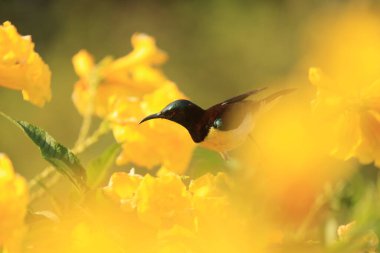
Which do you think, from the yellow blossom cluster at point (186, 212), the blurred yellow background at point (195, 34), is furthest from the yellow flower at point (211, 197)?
the blurred yellow background at point (195, 34)

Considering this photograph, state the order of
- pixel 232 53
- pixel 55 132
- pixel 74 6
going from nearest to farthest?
pixel 55 132 < pixel 232 53 < pixel 74 6

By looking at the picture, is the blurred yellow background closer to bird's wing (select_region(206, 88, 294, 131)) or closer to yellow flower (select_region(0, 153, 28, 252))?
bird's wing (select_region(206, 88, 294, 131))

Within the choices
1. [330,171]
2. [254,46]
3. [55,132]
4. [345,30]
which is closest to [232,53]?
[254,46]

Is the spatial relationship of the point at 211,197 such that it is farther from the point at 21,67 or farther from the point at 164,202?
the point at 21,67

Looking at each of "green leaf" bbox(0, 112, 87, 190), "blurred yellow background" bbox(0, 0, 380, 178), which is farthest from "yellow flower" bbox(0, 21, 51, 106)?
"blurred yellow background" bbox(0, 0, 380, 178)

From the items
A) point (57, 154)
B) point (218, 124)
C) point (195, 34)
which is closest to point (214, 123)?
point (218, 124)

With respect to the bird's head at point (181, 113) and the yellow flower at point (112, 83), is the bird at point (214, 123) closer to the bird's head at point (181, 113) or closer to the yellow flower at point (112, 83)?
the bird's head at point (181, 113)

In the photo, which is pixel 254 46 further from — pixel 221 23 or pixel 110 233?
pixel 110 233
